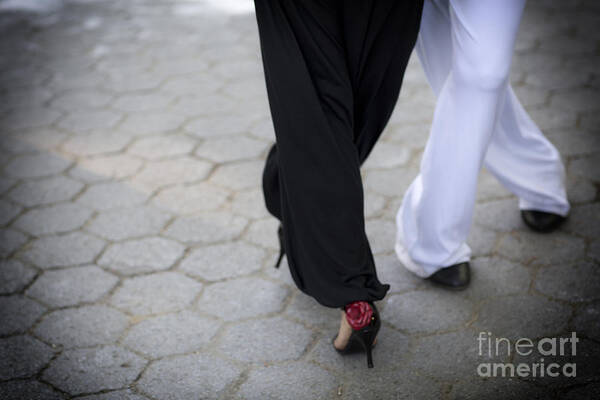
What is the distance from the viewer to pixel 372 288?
1.85m

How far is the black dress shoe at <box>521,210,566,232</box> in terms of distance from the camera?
97.7 inches

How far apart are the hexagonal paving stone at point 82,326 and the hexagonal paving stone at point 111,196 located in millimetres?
693

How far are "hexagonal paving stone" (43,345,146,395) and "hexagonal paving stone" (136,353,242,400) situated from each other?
65 mm

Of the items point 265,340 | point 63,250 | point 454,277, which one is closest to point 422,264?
point 454,277

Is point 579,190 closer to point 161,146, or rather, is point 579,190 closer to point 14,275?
point 161,146

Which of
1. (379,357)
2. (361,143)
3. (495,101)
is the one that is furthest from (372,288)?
(495,101)

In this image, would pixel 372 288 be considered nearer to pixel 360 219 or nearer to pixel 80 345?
pixel 360 219

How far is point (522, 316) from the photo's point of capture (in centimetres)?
211

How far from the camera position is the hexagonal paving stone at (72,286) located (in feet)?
7.60

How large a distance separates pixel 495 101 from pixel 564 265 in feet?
2.59

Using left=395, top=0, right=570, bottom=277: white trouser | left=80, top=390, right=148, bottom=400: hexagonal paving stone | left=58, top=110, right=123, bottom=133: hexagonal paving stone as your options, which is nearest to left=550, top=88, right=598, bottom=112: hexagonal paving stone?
left=395, top=0, right=570, bottom=277: white trouser

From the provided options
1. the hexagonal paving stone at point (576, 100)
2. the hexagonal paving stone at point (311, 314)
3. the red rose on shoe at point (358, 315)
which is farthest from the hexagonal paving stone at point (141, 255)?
the hexagonal paving stone at point (576, 100)

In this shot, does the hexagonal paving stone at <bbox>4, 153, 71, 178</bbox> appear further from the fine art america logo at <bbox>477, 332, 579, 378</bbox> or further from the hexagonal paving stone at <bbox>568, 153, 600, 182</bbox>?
the hexagonal paving stone at <bbox>568, 153, 600, 182</bbox>

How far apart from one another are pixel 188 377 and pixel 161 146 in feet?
5.31
